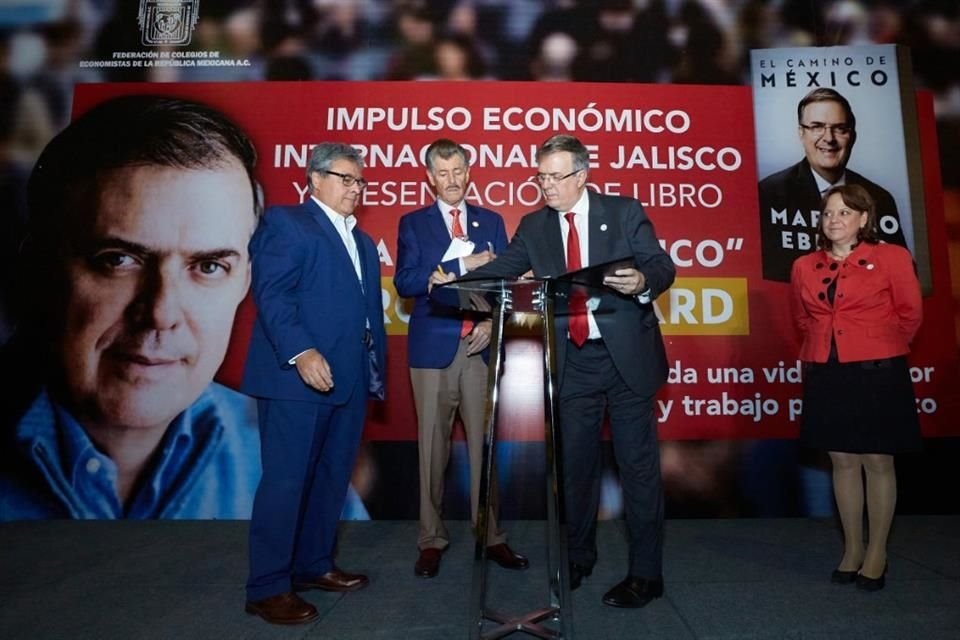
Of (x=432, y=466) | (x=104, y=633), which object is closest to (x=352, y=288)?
(x=432, y=466)

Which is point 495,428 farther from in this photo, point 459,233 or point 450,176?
point 450,176

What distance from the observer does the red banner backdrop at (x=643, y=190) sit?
3484 millimetres

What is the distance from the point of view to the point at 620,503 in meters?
3.48

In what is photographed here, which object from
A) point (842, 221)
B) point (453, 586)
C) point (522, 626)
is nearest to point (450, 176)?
point (842, 221)

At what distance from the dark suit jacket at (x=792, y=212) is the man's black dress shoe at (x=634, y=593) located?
214cm

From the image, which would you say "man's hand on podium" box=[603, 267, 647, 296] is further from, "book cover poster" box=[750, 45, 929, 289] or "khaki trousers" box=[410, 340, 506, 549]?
"book cover poster" box=[750, 45, 929, 289]

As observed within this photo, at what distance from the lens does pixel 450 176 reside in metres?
2.78

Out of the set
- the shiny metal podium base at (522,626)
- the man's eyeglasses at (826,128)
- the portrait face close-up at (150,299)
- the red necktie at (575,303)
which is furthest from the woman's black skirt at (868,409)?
the portrait face close-up at (150,299)

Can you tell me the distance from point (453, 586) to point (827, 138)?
3382 millimetres

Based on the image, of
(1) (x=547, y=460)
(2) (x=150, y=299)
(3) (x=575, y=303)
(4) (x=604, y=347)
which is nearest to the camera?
(1) (x=547, y=460)

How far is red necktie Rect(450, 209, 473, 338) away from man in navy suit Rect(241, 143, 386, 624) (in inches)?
15.9

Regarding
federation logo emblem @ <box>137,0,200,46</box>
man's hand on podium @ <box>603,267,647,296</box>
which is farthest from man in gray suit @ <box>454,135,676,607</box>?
federation logo emblem @ <box>137,0,200,46</box>

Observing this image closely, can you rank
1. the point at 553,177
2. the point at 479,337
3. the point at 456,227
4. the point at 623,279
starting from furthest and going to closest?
the point at 456,227 < the point at 479,337 < the point at 553,177 < the point at 623,279

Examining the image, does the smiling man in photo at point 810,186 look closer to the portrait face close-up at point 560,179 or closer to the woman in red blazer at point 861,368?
the woman in red blazer at point 861,368
